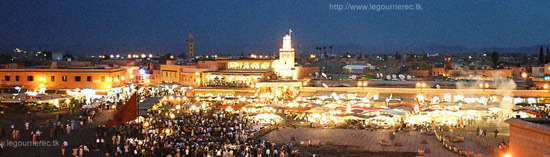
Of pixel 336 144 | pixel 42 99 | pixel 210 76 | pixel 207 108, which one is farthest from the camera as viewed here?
pixel 210 76

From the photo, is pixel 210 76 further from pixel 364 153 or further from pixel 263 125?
pixel 364 153

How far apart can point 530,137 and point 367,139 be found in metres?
10.3

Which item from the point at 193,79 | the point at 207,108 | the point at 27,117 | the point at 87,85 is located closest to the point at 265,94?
the point at 207,108

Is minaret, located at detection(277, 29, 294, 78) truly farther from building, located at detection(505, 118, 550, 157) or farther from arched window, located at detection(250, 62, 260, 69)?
building, located at detection(505, 118, 550, 157)

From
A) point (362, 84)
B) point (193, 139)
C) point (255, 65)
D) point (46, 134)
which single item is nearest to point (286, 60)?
point (255, 65)

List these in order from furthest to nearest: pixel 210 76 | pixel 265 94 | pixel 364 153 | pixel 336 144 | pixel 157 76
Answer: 1. pixel 157 76
2. pixel 210 76
3. pixel 265 94
4. pixel 336 144
5. pixel 364 153

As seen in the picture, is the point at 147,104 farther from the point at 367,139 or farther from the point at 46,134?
the point at 367,139

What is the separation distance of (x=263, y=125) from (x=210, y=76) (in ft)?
58.4

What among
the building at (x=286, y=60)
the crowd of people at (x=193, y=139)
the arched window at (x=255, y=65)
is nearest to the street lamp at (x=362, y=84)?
the building at (x=286, y=60)

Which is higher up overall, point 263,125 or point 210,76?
point 210,76

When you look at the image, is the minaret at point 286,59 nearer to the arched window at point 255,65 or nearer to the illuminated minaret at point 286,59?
the illuminated minaret at point 286,59

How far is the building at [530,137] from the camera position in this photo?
1282 cm

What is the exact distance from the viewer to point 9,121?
2577 cm

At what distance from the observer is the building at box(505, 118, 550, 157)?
12820mm
